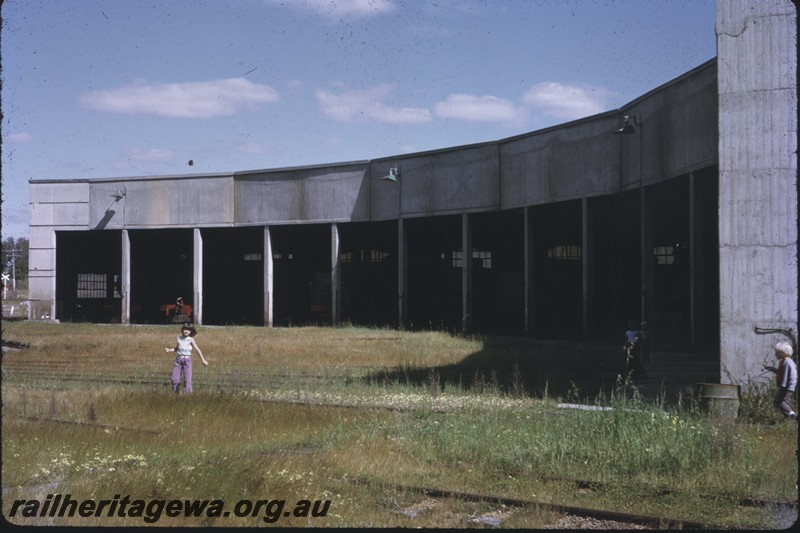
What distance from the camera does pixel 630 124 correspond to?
26.3 meters

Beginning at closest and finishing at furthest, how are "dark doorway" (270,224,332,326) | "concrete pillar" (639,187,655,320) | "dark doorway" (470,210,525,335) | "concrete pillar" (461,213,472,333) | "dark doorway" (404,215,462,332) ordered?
1. "concrete pillar" (639,187,655,320)
2. "concrete pillar" (461,213,472,333)
3. "dark doorway" (470,210,525,335)
4. "dark doorway" (404,215,462,332)
5. "dark doorway" (270,224,332,326)

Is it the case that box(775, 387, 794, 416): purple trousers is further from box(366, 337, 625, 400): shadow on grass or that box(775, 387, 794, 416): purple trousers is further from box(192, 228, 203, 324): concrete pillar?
box(192, 228, 203, 324): concrete pillar

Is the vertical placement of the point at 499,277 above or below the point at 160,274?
below

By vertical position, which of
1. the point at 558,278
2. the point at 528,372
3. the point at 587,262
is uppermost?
the point at 587,262

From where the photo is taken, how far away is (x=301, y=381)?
731 inches

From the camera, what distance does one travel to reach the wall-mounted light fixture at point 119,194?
42250 mm

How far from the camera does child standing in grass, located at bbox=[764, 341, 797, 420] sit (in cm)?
→ 1238

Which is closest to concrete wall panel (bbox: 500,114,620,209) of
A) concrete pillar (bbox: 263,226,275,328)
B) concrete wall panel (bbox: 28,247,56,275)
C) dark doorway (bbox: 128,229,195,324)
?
concrete pillar (bbox: 263,226,275,328)

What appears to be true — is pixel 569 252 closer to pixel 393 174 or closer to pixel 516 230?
pixel 516 230

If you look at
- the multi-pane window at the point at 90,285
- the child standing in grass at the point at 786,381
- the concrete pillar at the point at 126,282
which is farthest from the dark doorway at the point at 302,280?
the child standing in grass at the point at 786,381

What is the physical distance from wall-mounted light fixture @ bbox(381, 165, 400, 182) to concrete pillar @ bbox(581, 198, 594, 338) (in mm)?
9719

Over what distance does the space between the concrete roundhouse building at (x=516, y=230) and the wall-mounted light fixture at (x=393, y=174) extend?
10cm

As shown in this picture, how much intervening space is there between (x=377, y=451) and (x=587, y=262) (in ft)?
70.1

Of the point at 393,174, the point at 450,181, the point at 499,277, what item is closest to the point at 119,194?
the point at 393,174
